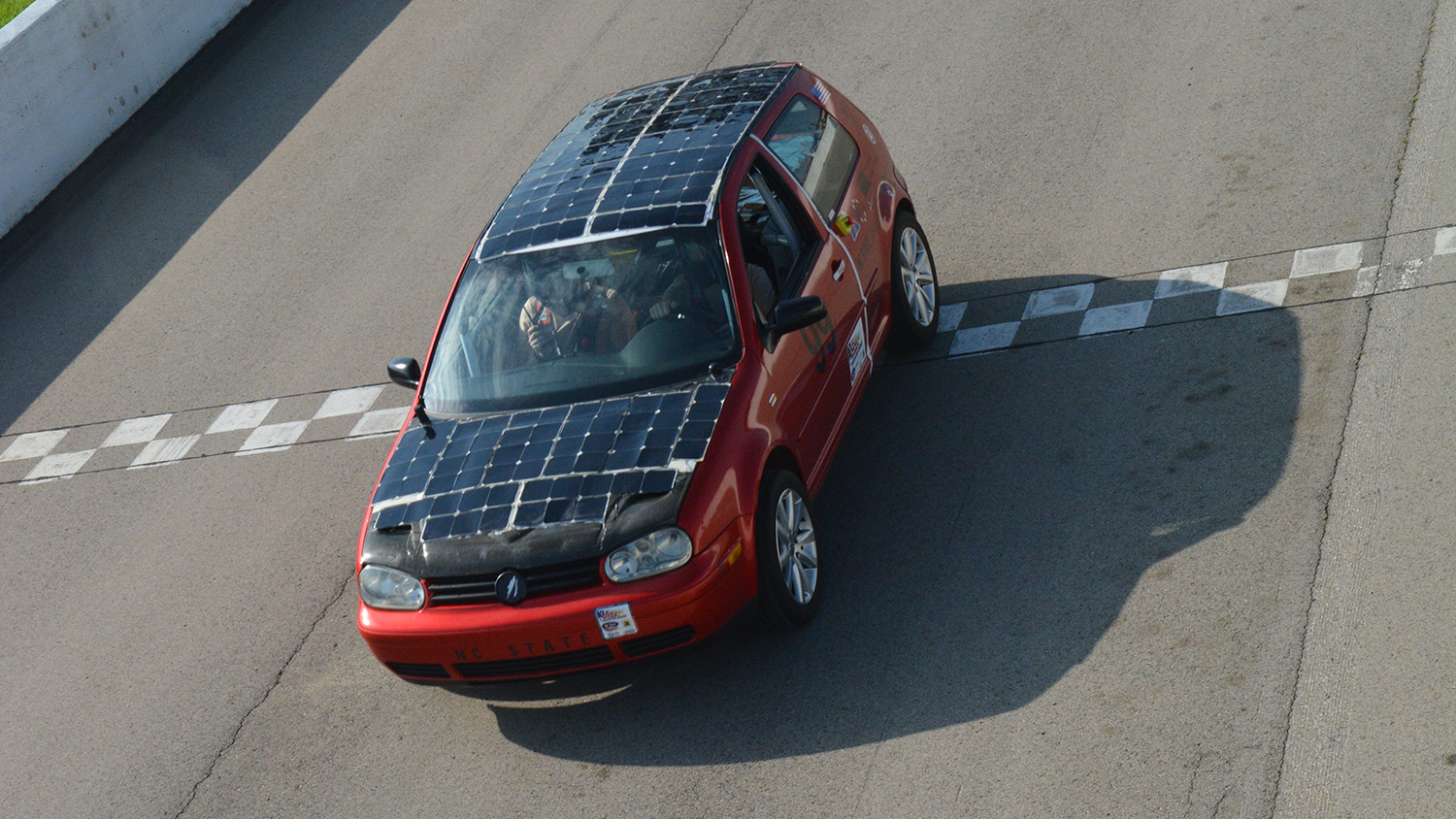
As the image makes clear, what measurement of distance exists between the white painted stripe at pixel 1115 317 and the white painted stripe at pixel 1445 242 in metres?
1.60

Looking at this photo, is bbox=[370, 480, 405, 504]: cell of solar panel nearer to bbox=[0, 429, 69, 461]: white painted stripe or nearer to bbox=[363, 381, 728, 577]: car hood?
bbox=[363, 381, 728, 577]: car hood

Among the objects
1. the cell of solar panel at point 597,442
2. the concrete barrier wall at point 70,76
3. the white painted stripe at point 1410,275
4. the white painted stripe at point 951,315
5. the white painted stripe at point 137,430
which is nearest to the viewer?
the cell of solar panel at point 597,442

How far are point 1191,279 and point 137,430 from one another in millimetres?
7235

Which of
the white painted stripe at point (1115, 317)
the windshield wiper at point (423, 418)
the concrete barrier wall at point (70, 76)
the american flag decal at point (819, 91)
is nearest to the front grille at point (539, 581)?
the windshield wiper at point (423, 418)

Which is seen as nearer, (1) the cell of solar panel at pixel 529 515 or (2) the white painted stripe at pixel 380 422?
(1) the cell of solar panel at pixel 529 515

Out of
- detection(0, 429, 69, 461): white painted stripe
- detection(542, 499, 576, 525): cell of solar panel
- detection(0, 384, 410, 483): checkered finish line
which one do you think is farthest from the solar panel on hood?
detection(0, 429, 69, 461): white painted stripe

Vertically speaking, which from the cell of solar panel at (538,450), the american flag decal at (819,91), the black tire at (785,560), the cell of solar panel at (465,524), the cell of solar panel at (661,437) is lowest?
the black tire at (785,560)

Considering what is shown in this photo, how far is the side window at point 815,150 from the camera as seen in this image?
7.82m

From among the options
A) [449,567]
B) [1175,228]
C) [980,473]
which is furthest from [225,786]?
[1175,228]

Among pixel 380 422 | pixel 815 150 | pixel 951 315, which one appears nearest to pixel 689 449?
pixel 815 150

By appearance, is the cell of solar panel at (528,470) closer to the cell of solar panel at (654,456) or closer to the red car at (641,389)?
the red car at (641,389)

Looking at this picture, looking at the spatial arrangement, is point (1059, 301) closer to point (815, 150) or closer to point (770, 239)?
point (815, 150)

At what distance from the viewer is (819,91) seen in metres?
8.59

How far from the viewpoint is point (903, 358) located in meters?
8.76
